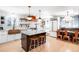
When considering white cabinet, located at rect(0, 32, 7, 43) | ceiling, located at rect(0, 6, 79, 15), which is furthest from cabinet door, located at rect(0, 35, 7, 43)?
ceiling, located at rect(0, 6, 79, 15)

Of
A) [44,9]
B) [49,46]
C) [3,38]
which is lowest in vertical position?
[49,46]

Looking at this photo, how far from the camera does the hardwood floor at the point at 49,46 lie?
7.18ft

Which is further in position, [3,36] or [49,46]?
[49,46]

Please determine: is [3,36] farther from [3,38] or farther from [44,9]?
[44,9]

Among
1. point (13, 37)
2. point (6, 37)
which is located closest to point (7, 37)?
point (6, 37)

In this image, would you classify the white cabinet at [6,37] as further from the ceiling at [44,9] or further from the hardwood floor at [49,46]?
the ceiling at [44,9]

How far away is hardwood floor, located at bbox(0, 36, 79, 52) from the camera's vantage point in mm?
2188

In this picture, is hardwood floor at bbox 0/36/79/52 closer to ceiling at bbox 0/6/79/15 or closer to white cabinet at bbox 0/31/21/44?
white cabinet at bbox 0/31/21/44

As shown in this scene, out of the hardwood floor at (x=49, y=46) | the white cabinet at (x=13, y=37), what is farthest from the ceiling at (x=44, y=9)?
the hardwood floor at (x=49, y=46)

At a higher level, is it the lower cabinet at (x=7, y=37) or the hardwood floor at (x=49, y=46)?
the lower cabinet at (x=7, y=37)

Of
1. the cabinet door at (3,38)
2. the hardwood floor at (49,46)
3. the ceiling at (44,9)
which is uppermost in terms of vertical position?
the ceiling at (44,9)

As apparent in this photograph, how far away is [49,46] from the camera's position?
7.54ft
